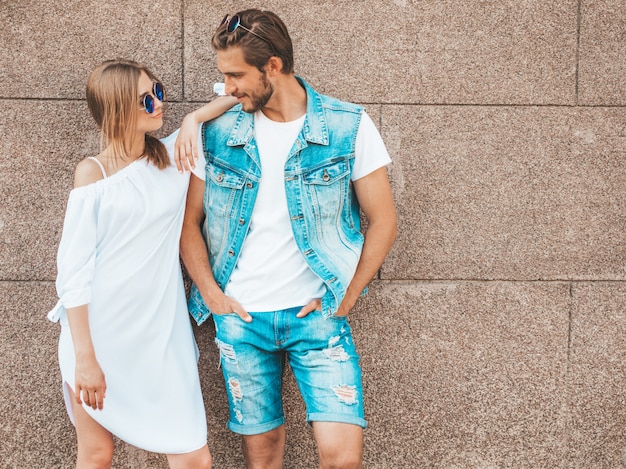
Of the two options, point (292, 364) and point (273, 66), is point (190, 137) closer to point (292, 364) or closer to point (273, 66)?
point (273, 66)

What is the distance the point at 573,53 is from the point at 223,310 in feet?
7.57

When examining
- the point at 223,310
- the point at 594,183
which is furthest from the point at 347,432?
the point at 594,183

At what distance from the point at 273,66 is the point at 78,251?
1.13 metres

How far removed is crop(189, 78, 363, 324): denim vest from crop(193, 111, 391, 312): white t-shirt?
0.12ft

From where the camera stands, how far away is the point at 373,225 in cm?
290

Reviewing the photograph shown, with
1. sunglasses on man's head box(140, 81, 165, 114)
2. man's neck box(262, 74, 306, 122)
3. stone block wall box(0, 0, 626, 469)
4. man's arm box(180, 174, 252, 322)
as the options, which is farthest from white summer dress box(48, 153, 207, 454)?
stone block wall box(0, 0, 626, 469)

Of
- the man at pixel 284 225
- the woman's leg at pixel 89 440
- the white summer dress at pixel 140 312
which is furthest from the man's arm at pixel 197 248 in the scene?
the woman's leg at pixel 89 440

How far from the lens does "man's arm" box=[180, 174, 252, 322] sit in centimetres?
296

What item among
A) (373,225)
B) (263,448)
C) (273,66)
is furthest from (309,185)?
(263,448)

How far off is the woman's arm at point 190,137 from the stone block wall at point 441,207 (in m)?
0.50

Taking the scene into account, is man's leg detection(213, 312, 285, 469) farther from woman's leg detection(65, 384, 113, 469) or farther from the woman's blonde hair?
the woman's blonde hair

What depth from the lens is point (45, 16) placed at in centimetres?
335

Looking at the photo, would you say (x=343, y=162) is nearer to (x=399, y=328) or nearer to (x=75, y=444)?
(x=399, y=328)

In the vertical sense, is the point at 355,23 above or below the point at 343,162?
above
